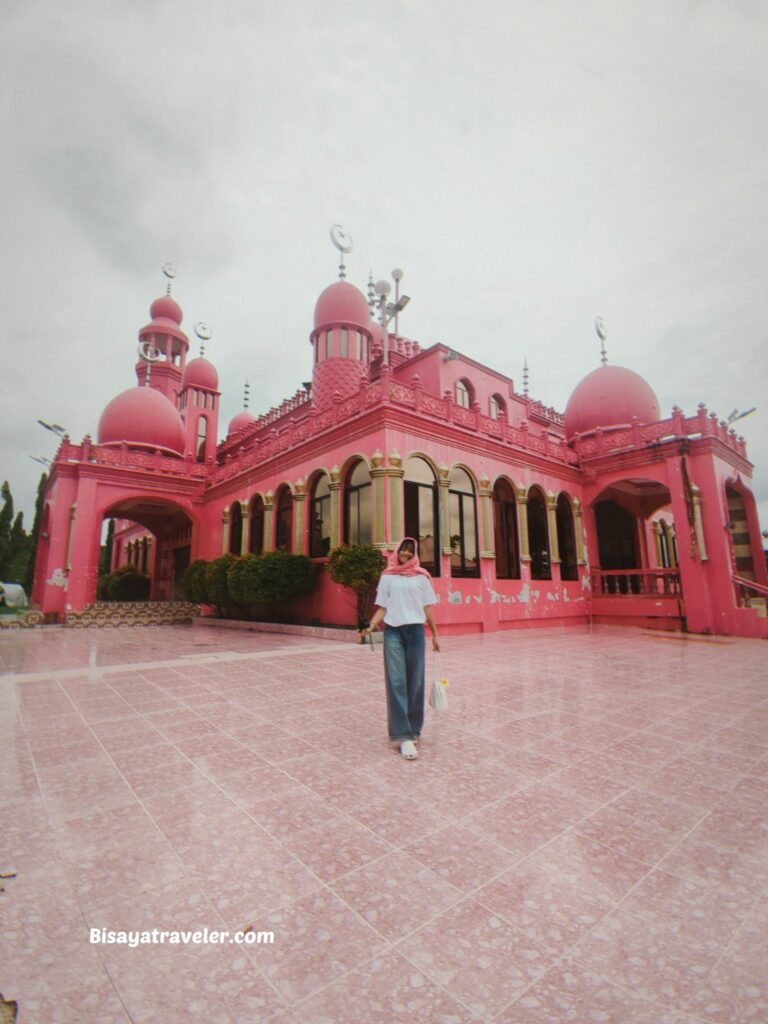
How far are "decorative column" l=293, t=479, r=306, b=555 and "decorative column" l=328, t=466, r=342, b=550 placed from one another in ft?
5.30

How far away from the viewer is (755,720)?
452 cm

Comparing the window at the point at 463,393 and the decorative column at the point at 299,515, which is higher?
the window at the point at 463,393

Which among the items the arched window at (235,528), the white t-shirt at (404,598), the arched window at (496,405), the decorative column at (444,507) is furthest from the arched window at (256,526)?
the white t-shirt at (404,598)

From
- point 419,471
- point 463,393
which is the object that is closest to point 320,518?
point 419,471

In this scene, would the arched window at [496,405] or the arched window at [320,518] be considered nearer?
the arched window at [320,518]

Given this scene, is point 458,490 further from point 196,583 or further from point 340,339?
point 196,583

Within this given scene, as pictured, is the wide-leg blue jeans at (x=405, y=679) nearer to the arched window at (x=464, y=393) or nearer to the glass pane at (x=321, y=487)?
the glass pane at (x=321, y=487)

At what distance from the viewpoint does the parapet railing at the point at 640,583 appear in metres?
14.3

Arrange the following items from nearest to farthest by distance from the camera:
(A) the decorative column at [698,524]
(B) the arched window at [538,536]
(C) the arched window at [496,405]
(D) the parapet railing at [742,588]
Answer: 1. (D) the parapet railing at [742,588]
2. (A) the decorative column at [698,524]
3. (B) the arched window at [538,536]
4. (C) the arched window at [496,405]

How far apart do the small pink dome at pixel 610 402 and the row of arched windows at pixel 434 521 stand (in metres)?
3.87

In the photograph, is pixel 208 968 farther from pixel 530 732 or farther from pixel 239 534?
pixel 239 534

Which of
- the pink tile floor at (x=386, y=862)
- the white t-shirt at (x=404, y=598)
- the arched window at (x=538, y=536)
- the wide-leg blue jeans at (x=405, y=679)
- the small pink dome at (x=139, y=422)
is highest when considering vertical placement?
the small pink dome at (x=139, y=422)

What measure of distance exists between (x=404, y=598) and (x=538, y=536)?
12.1 meters

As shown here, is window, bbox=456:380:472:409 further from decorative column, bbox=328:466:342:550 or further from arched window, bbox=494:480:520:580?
decorative column, bbox=328:466:342:550
